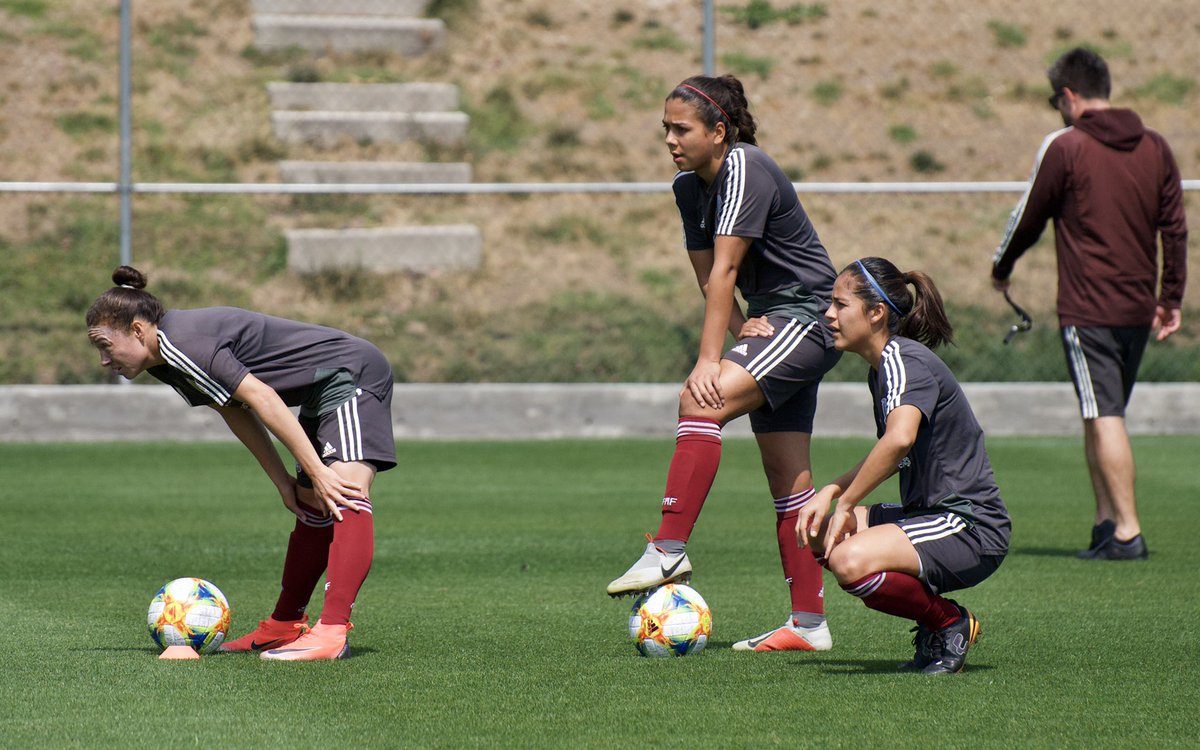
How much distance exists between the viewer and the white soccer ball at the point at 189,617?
505cm

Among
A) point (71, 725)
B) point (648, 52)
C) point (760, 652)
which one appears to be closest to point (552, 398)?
point (760, 652)

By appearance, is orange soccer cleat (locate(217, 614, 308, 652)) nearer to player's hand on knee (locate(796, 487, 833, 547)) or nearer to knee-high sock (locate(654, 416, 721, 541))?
knee-high sock (locate(654, 416, 721, 541))

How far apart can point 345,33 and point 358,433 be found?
1826cm

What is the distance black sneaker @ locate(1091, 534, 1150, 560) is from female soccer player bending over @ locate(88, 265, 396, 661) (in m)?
3.73

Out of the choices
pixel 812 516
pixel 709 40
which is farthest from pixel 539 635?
pixel 709 40

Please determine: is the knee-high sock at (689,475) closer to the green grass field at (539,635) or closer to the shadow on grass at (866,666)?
the green grass field at (539,635)

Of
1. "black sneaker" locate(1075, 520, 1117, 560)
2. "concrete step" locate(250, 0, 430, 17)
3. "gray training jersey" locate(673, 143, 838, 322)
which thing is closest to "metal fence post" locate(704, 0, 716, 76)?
"black sneaker" locate(1075, 520, 1117, 560)

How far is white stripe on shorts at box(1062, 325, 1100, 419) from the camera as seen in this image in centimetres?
753

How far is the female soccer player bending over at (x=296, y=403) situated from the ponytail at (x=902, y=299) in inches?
65.0

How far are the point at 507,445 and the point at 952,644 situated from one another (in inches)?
304

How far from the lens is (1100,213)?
7.66 metres

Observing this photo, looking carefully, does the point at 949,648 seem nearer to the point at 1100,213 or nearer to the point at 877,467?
the point at 877,467

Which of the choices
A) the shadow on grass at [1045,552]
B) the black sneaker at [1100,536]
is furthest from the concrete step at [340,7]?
the black sneaker at [1100,536]

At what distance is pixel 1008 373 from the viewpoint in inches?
559
